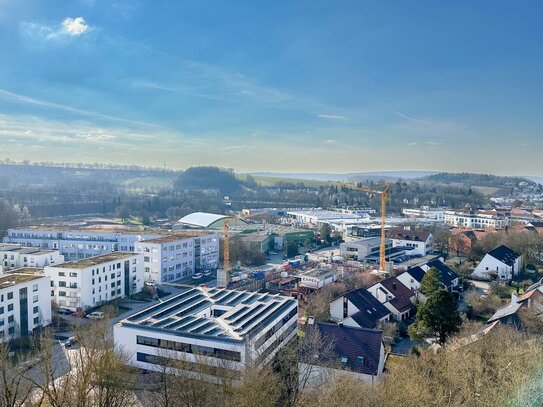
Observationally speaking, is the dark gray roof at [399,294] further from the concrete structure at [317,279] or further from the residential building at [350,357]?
the residential building at [350,357]

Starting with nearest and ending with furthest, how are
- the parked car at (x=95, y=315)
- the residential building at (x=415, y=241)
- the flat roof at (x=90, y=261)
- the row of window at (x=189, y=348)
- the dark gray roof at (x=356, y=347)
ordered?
the row of window at (x=189, y=348) < the dark gray roof at (x=356, y=347) < the parked car at (x=95, y=315) < the flat roof at (x=90, y=261) < the residential building at (x=415, y=241)

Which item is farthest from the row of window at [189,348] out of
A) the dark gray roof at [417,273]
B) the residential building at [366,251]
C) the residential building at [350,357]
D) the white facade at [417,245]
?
the white facade at [417,245]

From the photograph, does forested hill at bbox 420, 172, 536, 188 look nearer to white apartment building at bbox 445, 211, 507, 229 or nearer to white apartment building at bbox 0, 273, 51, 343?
white apartment building at bbox 445, 211, 507, 229

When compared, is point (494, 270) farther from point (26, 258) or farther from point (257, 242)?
point (26, 258)

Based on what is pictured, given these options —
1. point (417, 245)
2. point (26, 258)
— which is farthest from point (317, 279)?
point (26, 258)

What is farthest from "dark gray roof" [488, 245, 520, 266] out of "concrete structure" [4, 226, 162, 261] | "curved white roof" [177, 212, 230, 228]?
A: "curved white roof" [177, 212, 230, 228]

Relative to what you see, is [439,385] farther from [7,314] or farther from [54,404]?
[7,314]
